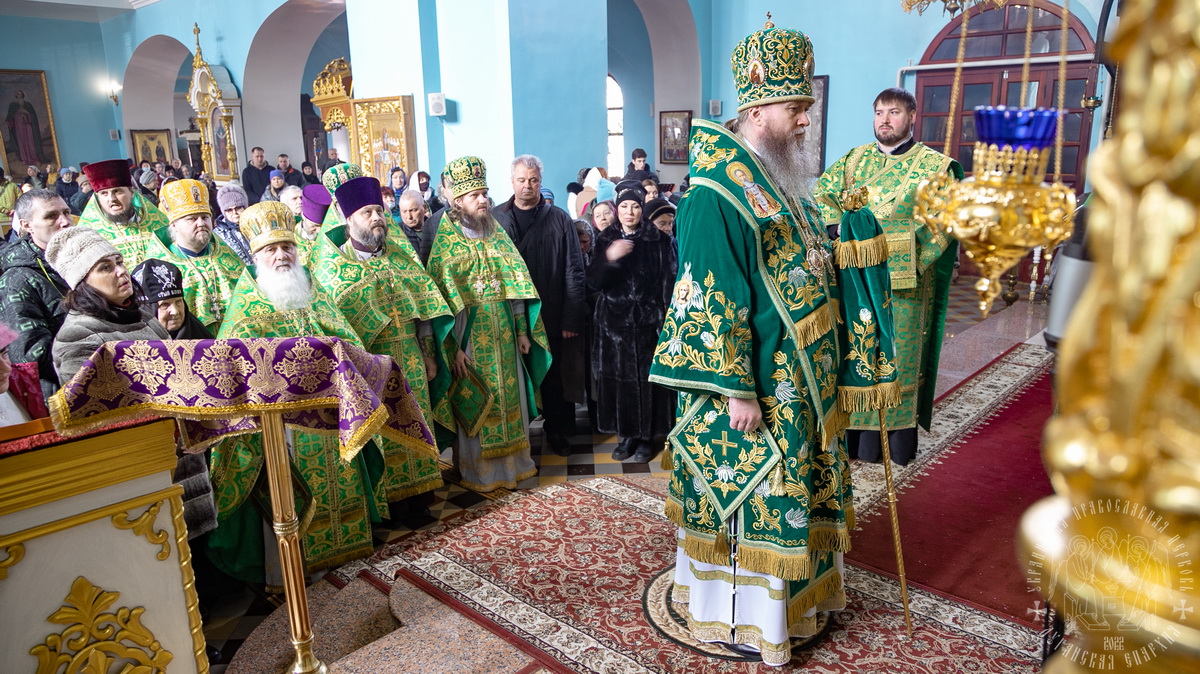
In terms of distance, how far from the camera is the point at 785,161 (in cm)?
271

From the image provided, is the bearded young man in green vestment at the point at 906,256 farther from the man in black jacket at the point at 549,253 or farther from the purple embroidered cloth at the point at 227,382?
the purple embroidered cloth at the point at 227,382

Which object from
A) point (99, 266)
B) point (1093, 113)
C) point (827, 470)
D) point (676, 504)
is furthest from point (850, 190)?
point (1093, 113)

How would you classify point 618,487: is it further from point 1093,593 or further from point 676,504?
point 1093,593

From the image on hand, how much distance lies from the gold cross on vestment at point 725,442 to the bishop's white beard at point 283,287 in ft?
6.44

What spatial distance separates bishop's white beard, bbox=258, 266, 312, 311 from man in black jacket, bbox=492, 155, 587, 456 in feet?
5.99

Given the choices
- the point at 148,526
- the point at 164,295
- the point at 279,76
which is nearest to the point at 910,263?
the point at 164,295

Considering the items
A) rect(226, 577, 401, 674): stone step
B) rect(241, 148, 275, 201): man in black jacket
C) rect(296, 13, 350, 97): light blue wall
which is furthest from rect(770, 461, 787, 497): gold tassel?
rect(296, 13, 350, 97): light blue wall

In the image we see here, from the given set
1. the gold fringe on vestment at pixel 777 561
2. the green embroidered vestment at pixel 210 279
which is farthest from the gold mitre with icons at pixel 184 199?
the gold fringe on vestment at pixel 777 561

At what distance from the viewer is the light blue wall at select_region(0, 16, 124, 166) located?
17250 millimetres

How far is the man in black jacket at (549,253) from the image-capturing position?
5.10 meters

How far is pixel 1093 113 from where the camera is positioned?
31.6ft

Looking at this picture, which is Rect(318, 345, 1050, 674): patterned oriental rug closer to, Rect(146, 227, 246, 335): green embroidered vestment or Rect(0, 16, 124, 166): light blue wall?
Rect(146, 227, 246, 335): green embroidered vestment

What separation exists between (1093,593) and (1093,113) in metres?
11.2

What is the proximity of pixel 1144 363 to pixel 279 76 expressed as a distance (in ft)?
51.4
